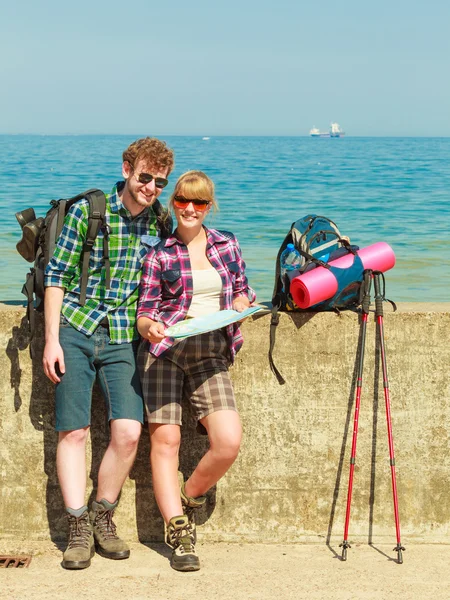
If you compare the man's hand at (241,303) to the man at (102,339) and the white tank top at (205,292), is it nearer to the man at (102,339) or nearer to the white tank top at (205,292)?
the white tank top at (205,292)

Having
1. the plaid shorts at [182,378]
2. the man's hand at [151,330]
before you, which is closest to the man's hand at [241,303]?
the plaid shorts at [182,378]

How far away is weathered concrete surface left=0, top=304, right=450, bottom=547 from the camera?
4371 millimetres

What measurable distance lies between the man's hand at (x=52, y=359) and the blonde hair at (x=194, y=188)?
83cm

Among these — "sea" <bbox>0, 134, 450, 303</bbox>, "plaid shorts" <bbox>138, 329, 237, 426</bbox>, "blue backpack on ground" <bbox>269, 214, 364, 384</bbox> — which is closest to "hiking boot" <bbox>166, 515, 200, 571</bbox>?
"plaid shorts" <bbox>138, 329, 237, 426</bbox>

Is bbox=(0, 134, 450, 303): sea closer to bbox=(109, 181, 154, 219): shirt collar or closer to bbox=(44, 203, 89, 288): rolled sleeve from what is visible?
bbox=(109, 181, 154, 219): shirt collar

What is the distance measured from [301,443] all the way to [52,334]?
1309 millimetres

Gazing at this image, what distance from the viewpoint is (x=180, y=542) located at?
4062 millimetres

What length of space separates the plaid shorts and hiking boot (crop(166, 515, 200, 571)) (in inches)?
17.4

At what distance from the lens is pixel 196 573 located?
4.01 metres

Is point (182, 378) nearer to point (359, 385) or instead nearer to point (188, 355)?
point (188, 355)

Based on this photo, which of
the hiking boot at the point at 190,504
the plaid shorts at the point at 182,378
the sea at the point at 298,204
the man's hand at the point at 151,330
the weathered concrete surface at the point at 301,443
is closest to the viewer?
the man's hand at the point at 151,330

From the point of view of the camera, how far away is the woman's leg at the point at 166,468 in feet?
13.6

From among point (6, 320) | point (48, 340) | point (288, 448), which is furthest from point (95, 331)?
point (288, 448)

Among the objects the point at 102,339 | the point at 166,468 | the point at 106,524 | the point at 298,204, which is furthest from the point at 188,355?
the point at 298,204
